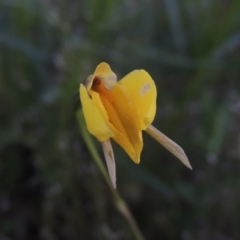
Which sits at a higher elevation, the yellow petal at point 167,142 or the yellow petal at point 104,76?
the yellow petal at point 104,76

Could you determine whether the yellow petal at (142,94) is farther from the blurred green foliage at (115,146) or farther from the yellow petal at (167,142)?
the blurred green foliage at (115,146)

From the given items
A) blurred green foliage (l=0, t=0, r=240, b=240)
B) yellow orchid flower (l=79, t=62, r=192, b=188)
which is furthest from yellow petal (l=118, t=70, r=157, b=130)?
blurred green foliage (l=0, t=0, r=240, b=240)

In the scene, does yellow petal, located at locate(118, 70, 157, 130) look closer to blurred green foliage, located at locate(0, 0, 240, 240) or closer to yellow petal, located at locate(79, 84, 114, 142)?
yellow petal, located at locate(79, 84, 114, 142)

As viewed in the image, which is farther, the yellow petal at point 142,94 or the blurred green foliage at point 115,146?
the blurred green foliage at point 115,146

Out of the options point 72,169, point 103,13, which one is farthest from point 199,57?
point 72,169

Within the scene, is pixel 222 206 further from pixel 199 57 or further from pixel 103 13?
pixel 103 13

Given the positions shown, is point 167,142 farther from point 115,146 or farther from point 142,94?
point 115,146

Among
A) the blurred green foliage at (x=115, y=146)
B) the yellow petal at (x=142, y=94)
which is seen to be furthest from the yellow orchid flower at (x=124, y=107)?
the blurred green foliage at (x=115, y=146)
